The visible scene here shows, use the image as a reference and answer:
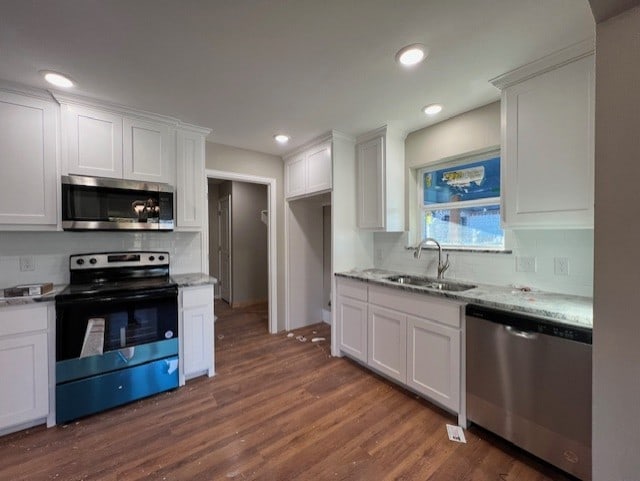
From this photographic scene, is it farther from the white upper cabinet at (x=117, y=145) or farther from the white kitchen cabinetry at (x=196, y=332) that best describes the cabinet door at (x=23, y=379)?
the white upper cabinet at (x=117, y=145)

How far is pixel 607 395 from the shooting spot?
81cm

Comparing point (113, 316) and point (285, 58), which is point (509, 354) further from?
point (113, 316)

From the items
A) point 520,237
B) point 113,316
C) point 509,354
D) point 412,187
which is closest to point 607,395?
point 509,354

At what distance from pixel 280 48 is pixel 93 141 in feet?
5.77

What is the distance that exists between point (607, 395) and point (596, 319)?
22 centimetres

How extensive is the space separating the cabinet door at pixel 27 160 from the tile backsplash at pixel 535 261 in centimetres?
321

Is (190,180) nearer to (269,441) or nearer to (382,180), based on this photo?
(382,180)

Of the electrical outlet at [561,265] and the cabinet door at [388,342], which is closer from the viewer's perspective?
the electrical outlet at [561,265]

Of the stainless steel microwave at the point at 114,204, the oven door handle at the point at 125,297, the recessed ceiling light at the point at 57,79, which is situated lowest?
the oven door handle at the point at 125,297

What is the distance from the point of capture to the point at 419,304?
2.12 metres

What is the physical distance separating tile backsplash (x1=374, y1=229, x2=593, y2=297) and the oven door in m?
2.35

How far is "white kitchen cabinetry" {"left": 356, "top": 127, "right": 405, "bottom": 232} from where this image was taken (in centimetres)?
276

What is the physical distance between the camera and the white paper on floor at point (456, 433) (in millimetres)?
1774

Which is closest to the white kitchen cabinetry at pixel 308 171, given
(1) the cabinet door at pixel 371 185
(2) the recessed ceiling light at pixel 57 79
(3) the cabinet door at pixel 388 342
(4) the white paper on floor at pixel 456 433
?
(1) the cabinet door at pixel 371 185
